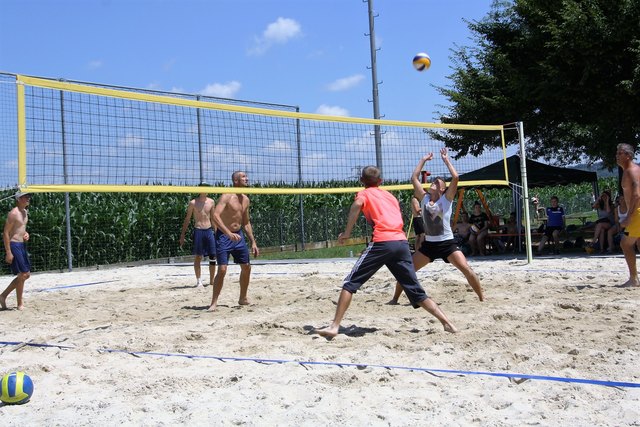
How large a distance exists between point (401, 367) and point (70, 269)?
11.5 meters

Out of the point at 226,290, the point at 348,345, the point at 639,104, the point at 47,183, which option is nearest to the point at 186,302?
the point at 226,290

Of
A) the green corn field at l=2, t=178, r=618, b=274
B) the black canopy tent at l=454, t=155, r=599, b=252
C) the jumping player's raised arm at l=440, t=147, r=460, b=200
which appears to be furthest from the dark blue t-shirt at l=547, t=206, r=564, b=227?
the jumping player's raised arm at l=440, t=147, r=460, b=200

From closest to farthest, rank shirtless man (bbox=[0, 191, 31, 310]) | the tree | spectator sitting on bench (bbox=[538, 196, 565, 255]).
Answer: shirtless man (bbox=[0, 191, 31, 310]) → the tree → spectator sitting on bench (bbox=[538, 196, 565, 255])

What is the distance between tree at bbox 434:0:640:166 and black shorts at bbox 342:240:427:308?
813 cm

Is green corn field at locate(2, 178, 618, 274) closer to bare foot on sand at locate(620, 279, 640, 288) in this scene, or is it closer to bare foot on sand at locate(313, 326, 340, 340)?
bare foot on sand at locate(620, 279, 640, 288)

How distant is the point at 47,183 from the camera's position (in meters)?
6.41

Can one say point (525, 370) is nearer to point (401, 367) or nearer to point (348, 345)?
point (401, 367)

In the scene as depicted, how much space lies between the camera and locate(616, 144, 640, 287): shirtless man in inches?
294

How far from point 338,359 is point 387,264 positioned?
1068mm

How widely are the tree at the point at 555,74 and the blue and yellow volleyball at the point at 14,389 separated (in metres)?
10.9

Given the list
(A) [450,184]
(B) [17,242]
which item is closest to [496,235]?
(A) [450,184]

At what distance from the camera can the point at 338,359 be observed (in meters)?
4.84

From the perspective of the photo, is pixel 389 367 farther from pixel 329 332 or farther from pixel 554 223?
pixel 554 223

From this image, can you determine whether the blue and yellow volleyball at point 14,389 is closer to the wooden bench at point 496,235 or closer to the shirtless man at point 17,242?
the shirtless man at point 17,242
